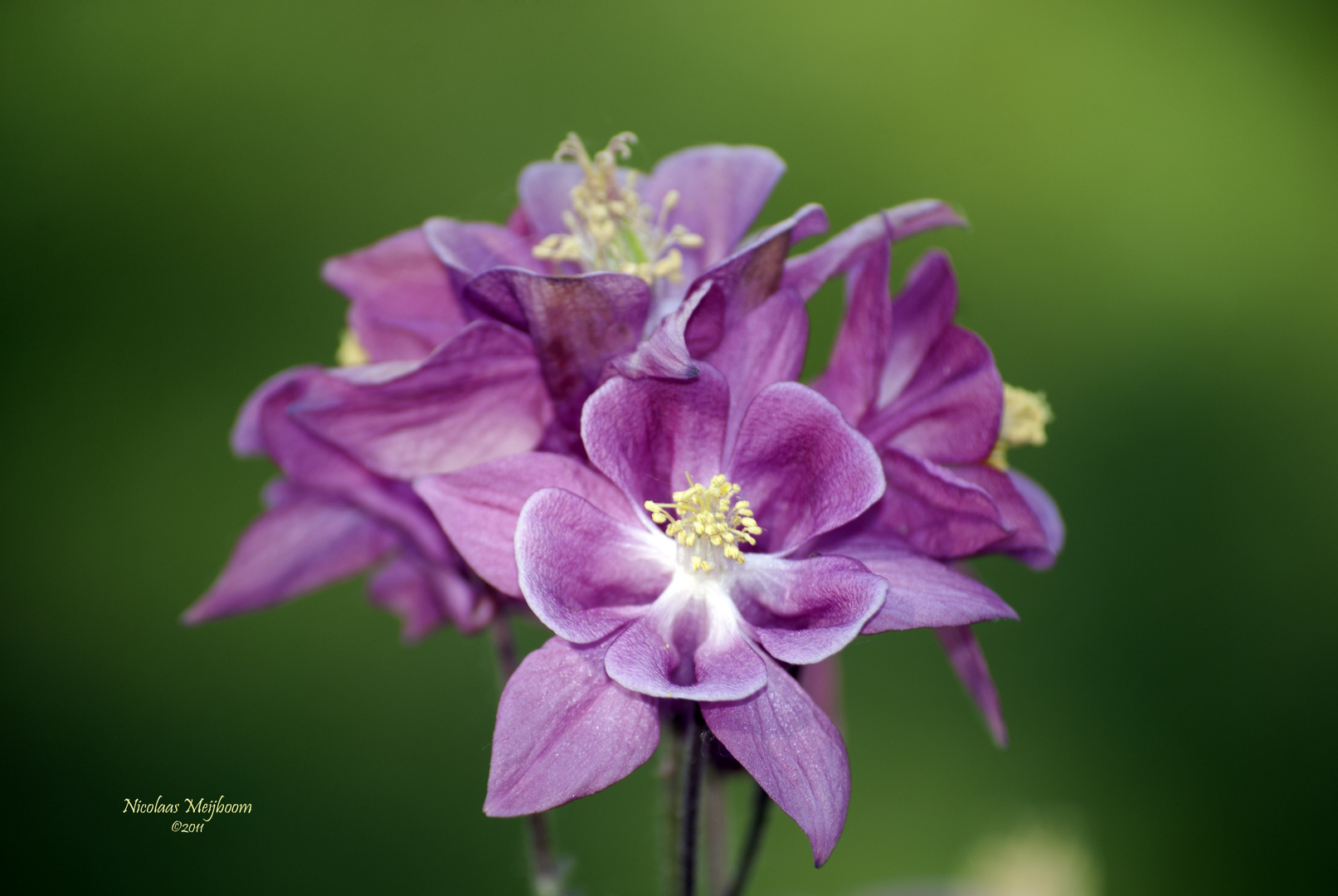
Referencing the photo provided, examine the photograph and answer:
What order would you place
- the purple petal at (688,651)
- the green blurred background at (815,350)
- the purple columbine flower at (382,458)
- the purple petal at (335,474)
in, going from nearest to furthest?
the purple petal at (688,651)
the purple columbine flower at (382,458)
the purple petal at (335,474)
the green blurred background at (815,350)

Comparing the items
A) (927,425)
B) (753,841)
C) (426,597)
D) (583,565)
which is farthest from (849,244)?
(426,597)

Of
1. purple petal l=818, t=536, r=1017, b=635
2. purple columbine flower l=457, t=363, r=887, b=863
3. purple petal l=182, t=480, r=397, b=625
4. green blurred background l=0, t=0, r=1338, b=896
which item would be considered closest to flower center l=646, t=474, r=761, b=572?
purple columbine flower l=457, t=363, r=887, b=863

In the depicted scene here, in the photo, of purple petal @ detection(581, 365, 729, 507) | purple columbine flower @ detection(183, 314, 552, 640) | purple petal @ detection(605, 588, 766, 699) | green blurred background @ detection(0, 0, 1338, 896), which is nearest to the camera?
purple petal @ detection(605, 588, 766, 699)

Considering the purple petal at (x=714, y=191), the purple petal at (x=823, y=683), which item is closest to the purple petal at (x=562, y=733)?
the purple petal at (x=823, y=683)

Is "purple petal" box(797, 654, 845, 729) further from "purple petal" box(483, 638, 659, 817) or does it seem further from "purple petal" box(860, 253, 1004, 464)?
"purple petal" box(483, 638, 659, 817)

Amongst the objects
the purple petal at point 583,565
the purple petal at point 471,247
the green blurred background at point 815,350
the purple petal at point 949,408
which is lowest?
the green blurred background at point 815,350

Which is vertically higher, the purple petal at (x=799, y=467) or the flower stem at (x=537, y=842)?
the purple petal at (x=799, y=467)

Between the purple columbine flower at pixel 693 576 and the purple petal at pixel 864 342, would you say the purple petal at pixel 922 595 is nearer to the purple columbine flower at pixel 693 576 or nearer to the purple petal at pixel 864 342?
the purple columbine flower at pixel 693 576
